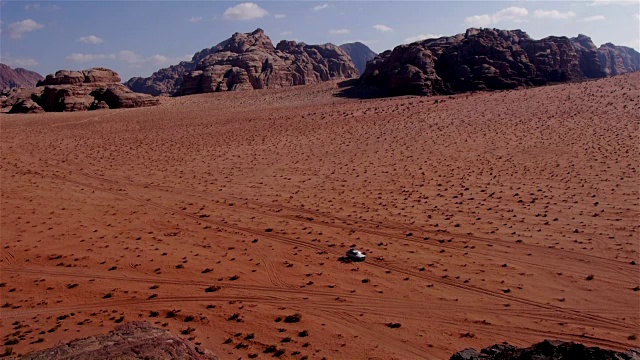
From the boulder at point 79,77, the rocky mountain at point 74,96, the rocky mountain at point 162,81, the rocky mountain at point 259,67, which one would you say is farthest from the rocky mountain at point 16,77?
the rocky mountain at point 74,96

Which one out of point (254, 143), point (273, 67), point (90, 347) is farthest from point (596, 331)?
point (273, 67)

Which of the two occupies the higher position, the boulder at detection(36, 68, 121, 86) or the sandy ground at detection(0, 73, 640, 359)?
the boulder at detection(36, 68, 121, 86)

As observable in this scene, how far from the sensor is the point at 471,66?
5978 centimetres

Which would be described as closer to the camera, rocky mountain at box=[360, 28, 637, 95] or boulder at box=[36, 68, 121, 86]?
rocky mountain at box=[360, 28, 637, 95]

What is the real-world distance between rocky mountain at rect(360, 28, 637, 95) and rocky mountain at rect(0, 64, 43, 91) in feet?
496

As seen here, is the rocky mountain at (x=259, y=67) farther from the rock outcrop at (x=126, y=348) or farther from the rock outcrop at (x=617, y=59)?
the rock outcrop at (x=617, y=59)

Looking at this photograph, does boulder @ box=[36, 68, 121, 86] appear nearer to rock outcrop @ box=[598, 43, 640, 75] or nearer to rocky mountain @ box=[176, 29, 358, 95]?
rocky mountain @ box=[176, 29, 358, 95]

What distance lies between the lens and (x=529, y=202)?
21891 mm

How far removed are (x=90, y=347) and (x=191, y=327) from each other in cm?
463

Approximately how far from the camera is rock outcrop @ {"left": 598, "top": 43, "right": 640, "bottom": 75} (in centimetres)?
12950

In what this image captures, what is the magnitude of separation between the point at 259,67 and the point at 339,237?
66.5 m

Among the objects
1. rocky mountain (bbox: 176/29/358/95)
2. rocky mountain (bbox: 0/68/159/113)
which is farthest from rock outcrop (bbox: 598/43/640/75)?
rocky mountain (bbox: 0/68/159/113)

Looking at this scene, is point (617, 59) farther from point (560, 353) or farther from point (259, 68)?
point (560, 353)

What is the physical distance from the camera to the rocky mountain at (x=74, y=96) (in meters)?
57.7
